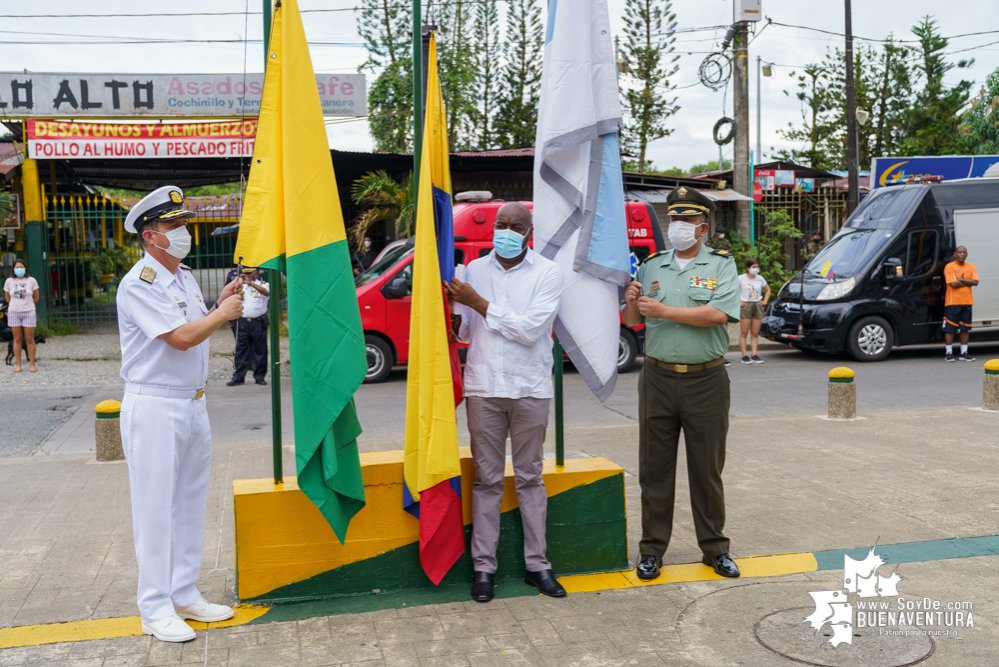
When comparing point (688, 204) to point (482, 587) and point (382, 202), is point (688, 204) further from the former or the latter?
point (382, 202)

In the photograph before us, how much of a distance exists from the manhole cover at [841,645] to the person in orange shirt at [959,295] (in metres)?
11.3

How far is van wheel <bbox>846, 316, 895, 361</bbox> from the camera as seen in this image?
13953mm

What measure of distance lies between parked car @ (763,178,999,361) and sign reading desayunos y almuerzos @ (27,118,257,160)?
10672mm

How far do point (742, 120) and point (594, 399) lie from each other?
9800 mm

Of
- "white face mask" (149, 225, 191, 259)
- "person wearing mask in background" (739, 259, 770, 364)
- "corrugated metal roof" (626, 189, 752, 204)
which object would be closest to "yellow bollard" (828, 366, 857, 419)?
"person wearing mask in background" (739, 259, 770, 364)

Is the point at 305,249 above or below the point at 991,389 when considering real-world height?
above

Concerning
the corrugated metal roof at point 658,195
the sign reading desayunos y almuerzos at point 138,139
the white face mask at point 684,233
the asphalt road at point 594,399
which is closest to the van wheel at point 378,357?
the asphalt road at point 594,399

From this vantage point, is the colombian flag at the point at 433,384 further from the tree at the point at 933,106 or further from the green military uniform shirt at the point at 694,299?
the tree at the point at 933,106

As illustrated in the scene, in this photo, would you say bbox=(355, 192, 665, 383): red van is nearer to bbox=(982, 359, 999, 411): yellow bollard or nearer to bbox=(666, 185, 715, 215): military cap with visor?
bbox=(982, 359, 999, 411): yellow bollard

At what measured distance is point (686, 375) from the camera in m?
4.44

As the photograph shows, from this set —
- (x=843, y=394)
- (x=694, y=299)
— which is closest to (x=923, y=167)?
(x=843, y=394)

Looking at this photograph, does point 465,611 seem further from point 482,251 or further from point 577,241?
point 482,251

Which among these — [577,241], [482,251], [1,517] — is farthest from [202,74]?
[577,241]

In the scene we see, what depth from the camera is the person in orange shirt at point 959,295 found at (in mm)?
13609
